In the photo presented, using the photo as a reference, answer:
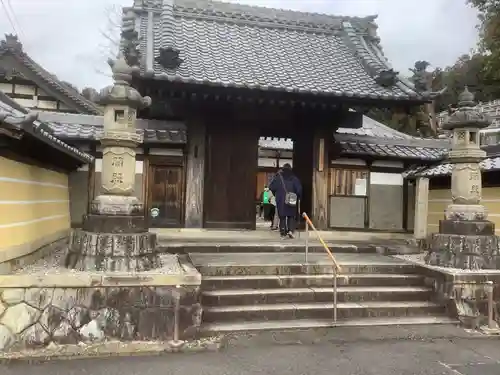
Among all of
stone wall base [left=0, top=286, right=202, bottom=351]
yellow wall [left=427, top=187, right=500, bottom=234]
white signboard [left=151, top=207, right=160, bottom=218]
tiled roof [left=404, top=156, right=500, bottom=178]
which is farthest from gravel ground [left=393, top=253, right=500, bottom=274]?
white signboard [left=151, top=207, right=160, bottom=218]

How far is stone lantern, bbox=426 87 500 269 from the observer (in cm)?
801

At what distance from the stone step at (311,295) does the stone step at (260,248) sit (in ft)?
6.55

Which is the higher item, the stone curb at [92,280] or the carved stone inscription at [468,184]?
the carved stone inscription at [468,184]

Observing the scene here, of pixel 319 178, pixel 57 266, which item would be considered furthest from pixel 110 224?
pixel 319 178

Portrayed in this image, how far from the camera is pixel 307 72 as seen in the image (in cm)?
1252

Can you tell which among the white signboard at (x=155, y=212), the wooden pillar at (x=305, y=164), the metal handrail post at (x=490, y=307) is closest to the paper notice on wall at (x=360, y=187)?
the wooden pillar at (x=305, y=164)

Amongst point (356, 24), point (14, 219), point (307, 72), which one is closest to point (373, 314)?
point (14, 219)

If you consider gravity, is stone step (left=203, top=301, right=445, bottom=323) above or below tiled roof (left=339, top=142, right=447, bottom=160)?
below

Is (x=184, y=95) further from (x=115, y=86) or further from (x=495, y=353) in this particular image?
(x=495, y=353)

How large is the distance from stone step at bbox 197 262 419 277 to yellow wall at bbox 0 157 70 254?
9.23 feet

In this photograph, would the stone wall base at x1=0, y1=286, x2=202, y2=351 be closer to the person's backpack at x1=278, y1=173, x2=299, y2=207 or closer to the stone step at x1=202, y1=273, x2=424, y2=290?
the stone step at x1=202, y1=273, x2=424, y2=290

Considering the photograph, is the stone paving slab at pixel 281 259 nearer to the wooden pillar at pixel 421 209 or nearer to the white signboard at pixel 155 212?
the wooden pillar at pixel 421 209

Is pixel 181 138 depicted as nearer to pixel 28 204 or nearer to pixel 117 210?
pixel 28 204

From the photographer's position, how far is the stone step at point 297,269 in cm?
A: 781
